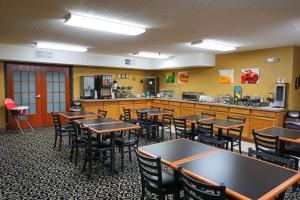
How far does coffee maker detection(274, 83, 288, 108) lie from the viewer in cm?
546

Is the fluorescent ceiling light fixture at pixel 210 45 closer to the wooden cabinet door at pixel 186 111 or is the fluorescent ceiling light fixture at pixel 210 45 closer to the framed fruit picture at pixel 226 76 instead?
the framed fruit picture at pixel 226 76

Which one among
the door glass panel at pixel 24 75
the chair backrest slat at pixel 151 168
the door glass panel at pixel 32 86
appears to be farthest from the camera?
the door glass panel at pixel 32 86

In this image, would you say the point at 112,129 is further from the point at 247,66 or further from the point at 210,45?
the point at 247,66

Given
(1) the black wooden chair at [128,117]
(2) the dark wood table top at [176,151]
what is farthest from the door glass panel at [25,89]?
(2) the dark wood table top at [176,151]

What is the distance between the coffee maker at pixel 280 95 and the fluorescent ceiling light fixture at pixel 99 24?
397 cm

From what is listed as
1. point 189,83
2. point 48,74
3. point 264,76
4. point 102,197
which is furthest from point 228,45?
point 48,74

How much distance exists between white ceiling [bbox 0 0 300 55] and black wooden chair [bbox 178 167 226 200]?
2147 mm

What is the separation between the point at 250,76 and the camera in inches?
251

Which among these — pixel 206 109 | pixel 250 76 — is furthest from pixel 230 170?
pixel 250 76

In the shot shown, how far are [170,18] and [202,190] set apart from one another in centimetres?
263

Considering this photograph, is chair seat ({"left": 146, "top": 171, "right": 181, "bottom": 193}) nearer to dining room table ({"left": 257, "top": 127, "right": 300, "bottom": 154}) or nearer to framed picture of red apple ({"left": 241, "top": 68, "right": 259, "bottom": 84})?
dining room table ({"left": 257, "top": 127, "right": 300, "bottom": 154})

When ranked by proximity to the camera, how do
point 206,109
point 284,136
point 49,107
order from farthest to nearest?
point 49,107
point 206,109
point 284,136

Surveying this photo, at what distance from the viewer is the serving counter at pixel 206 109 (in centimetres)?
536

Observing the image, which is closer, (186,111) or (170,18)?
(170,18)
